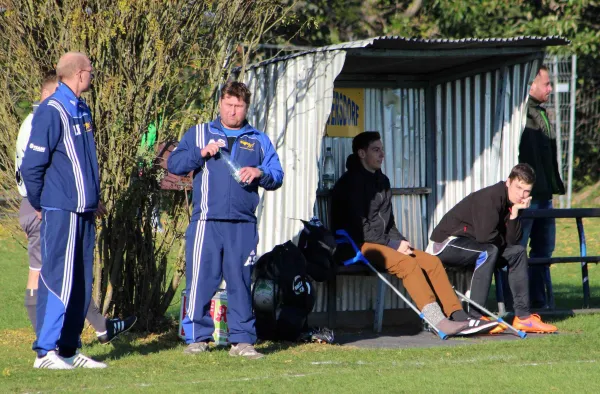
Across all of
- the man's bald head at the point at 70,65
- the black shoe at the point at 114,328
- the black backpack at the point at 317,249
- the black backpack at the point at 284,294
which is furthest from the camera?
the black backpack at the point at 317,249

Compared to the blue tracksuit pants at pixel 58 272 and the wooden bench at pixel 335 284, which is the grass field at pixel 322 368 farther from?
the wooden bench at pixel 335 284

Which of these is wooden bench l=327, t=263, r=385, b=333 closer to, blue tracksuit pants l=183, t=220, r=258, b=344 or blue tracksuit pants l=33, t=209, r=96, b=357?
blue tracksuit pants l=183, t=220, r=258, b=344

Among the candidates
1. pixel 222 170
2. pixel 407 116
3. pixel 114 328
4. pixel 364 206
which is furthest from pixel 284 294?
pixel 407 116

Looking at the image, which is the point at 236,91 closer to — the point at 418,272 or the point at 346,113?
the point at 418,272

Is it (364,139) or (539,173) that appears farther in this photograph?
(539,173)

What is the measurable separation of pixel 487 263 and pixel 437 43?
1.93m

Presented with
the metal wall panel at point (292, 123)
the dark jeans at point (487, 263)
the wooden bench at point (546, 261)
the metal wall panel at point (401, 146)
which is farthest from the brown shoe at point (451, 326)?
the metal wall panel at point (292, 123)

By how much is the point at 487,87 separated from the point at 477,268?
185 cm

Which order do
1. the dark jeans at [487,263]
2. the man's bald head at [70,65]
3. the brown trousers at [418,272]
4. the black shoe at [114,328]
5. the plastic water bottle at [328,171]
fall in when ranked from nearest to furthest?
the man's bald head at [70,65], the black shoe at [114,328], the brown trousers at [418,272], the dark jeans at [487,263], the plastic water bottle at [328,171]

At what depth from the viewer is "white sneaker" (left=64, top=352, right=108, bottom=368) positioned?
22.0 ft

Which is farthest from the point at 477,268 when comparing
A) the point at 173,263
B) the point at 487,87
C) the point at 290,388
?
the point at 290,388

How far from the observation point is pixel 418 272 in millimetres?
8562

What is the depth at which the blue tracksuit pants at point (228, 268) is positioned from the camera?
23.7ft

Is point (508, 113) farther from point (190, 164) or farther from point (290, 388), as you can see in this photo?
point (290, 388)
